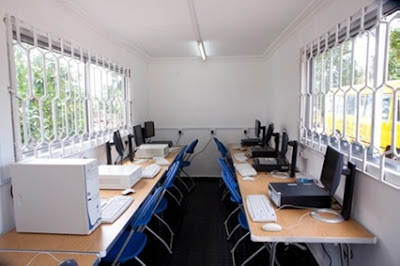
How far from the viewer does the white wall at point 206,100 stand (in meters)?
5.25

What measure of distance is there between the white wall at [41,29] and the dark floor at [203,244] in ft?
4.01

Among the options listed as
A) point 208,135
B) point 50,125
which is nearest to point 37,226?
point 50,125

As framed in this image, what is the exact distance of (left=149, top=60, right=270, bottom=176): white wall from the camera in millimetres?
5246

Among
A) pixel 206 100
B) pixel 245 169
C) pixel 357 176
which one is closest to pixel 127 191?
pixel 245 169

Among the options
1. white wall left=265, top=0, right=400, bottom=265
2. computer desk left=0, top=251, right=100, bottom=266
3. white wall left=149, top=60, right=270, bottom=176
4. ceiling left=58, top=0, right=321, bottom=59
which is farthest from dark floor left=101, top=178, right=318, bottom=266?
ceiling left=58, top=0, right=321, bottom=59

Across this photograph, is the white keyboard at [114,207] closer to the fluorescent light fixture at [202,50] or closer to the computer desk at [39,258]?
the computer desk at [39,258]

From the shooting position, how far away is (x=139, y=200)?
7.09ft

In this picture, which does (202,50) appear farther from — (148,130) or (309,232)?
(309,232)

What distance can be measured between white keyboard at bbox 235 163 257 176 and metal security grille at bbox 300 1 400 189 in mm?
700

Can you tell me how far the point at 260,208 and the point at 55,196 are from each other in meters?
1.36

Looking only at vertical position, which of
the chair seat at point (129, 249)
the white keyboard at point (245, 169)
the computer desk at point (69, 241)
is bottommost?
the chair seat at point (129, 249)

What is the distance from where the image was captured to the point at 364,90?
177cm

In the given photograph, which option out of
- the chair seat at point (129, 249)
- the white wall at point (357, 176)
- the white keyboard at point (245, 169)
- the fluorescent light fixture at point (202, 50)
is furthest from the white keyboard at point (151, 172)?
the fluorescent light fixture at point (202, 50)

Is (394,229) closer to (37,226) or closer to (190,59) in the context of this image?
(37,226)
